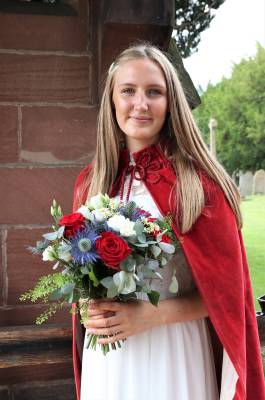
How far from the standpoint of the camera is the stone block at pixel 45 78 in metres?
2.46

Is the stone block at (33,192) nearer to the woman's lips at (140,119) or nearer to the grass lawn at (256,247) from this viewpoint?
the woman's lips at (140,119)

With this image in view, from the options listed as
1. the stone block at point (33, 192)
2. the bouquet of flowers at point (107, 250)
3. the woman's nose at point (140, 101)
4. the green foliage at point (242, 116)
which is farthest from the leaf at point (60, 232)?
the green foliage at point (242, 116)

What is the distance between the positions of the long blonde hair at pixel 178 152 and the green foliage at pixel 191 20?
12.7 ft

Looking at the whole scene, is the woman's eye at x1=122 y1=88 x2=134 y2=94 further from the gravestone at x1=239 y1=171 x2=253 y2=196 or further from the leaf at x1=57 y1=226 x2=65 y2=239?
the gravestone at x1=239 y1=171 x2=253 y2=196

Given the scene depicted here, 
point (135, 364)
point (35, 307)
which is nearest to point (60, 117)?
point (35, 307)

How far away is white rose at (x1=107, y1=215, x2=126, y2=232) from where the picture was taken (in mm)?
1409

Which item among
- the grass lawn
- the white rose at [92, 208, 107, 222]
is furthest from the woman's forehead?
the grass lawn

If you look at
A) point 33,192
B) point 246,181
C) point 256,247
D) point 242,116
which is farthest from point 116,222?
point 242,116

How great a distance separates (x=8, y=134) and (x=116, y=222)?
1.23m

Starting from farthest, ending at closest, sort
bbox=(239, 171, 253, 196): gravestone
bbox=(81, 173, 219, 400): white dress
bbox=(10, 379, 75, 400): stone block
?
bbox=(239, 171, 253, 196): gravestone → bbox=(10, 379, 75, 400): stone block → bbox=(81, 173, 219, 400): white dress

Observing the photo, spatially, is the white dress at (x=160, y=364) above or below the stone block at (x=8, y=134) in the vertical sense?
below

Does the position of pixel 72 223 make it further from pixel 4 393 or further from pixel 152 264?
pixel 4 393

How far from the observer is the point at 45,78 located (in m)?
2.48

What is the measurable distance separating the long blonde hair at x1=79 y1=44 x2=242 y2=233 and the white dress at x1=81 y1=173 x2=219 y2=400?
0.42 feet
